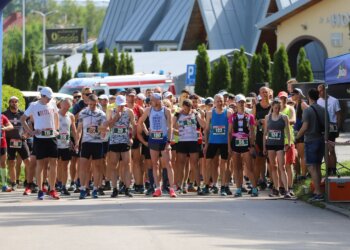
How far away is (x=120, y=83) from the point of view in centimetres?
4244

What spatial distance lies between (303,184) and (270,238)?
26.2ft

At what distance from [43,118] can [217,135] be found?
3594 mm

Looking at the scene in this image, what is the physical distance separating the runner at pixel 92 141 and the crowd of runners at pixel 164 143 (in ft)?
0.06

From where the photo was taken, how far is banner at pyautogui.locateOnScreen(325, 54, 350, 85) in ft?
64.5

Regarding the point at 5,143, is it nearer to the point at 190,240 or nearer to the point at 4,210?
the point at 4,210

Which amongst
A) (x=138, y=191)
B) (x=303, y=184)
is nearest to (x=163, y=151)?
(x=138, y=191)

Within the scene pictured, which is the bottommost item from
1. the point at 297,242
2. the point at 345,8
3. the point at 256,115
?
the point at 297,242

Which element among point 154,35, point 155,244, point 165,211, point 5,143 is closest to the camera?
point 155,244

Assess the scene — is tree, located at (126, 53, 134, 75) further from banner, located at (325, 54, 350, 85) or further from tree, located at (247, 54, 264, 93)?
banner, located at (325, 54, 350, 85)

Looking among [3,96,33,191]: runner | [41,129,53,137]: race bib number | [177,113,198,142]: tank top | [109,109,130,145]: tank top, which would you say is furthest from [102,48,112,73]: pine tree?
[41,129,53,137]: race bib number

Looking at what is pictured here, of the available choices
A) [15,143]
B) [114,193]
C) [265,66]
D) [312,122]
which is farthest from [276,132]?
[265,66]

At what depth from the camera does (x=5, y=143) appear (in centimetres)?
2383

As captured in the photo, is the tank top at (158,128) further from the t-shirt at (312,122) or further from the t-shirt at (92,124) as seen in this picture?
the t-shirt at (312,122)

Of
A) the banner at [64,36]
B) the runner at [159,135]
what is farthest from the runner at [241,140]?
the banner at [64,36]
